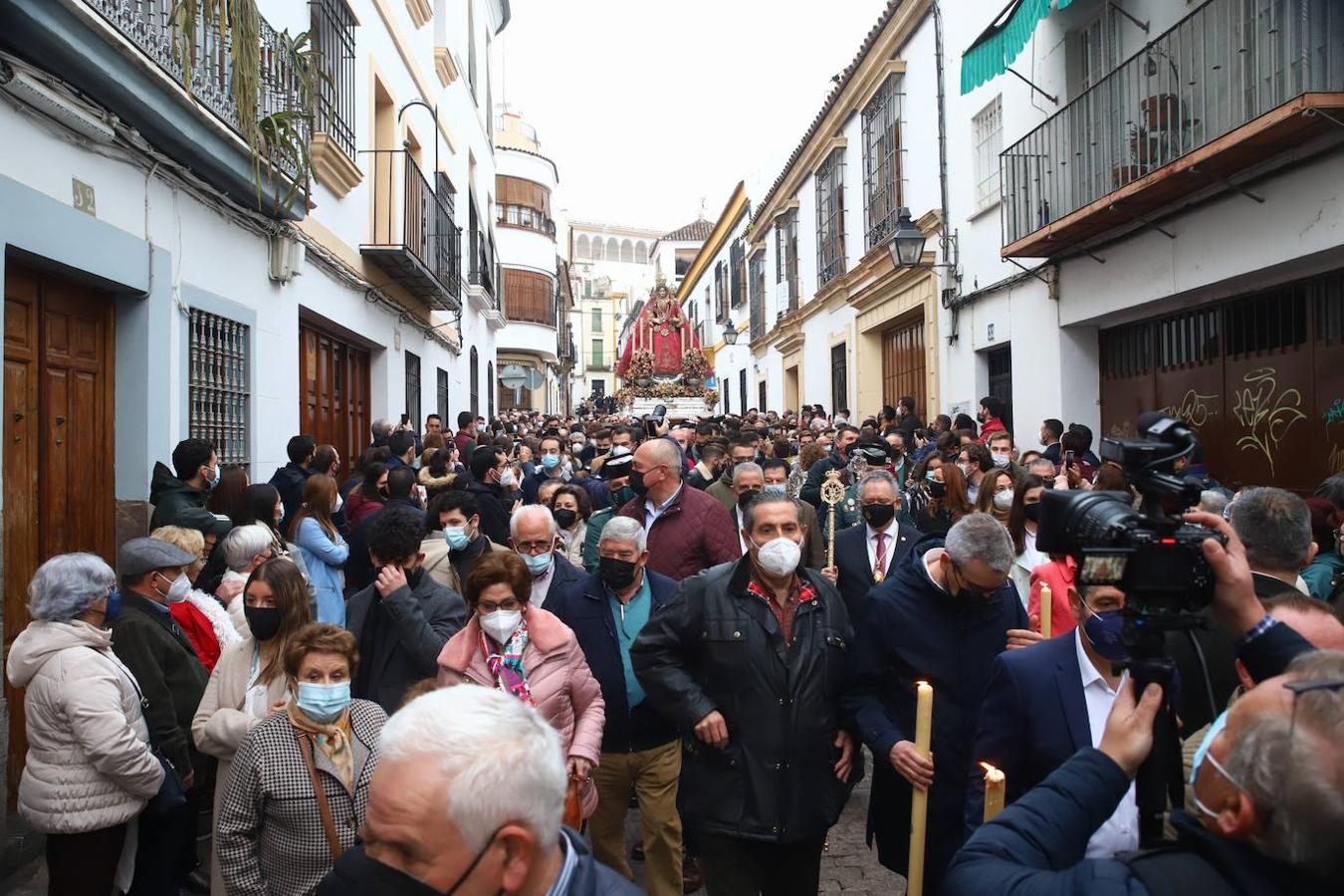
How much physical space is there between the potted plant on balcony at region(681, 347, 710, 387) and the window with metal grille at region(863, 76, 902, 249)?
9282 millimetres

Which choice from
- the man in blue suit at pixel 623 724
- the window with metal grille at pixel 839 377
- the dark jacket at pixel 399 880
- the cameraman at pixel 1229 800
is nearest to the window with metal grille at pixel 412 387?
the window with metal grille at pixel 839 377

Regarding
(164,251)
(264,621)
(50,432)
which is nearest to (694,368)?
(164,251)

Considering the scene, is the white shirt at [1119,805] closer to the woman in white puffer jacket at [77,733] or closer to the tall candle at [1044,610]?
the tall candle at [1044,610]

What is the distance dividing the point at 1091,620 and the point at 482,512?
533cm

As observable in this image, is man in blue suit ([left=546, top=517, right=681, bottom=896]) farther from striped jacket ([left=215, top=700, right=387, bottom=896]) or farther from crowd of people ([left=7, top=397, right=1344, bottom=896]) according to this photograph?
striped jacket ([left=215, top=700, right=387, bottom=896])

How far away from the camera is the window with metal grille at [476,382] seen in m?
22.9

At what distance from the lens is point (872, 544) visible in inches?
225

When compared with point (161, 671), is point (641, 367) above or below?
above

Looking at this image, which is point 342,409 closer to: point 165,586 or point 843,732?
point 165,586

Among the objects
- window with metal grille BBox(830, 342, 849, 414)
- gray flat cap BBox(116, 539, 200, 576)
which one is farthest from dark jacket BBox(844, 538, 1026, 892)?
window with metal grille BBox(830, 342, 849, 414)

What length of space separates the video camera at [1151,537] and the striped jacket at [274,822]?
219cm

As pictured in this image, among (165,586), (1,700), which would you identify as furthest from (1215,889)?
(1,700)

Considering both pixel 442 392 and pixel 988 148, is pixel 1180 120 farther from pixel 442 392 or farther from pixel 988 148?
pixel 442 392

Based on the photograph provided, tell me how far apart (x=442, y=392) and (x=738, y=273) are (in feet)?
60.7
